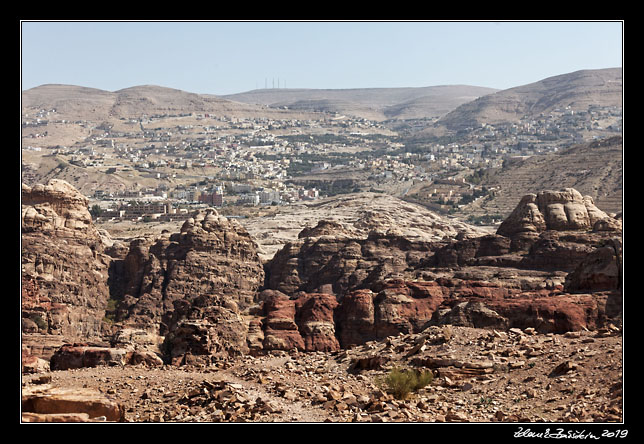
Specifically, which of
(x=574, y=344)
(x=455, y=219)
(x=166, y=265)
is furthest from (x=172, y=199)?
(x=574, y=344)

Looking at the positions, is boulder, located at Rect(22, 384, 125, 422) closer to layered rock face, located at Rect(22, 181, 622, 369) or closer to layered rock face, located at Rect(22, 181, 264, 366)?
layered rock face, located at Rect(22, 181, 622, 369)

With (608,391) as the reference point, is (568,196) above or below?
above

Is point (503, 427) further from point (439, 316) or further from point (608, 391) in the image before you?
point (439, 316)

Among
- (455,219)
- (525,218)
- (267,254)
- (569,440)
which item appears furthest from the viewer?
(455,219)

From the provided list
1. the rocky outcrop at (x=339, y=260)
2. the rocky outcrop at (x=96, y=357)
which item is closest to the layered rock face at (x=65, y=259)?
the rocky outcrop at (x=339, y=260)

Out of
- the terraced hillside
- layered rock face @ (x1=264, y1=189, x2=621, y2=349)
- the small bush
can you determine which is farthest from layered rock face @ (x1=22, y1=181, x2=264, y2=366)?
the terraced hillside
